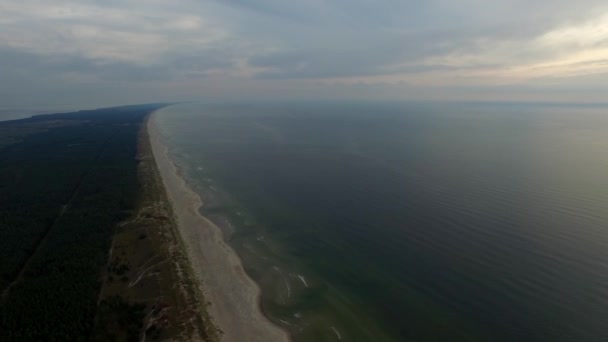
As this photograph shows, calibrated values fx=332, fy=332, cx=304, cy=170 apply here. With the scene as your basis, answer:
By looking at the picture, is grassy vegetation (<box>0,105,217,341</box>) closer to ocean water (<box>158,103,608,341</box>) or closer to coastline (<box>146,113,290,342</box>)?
coastline (<box>146,113,290,342</box>)

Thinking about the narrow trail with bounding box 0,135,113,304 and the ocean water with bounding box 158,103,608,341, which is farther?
the narrow trail with bounding box 0,135,113,304

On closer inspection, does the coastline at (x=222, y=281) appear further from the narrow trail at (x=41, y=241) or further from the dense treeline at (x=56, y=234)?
the narrow trail at (x=41, y=241)

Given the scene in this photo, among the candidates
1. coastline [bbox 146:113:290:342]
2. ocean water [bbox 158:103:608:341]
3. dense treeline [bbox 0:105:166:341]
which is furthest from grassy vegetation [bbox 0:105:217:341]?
ocean water [bbox 158:103:608:341]

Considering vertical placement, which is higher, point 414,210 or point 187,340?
point 187,340

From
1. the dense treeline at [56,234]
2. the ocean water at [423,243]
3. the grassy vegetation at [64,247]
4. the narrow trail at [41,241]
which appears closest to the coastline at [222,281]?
the ocean water at [423,243]

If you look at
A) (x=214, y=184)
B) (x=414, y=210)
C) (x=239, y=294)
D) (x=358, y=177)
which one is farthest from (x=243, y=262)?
(x=358, y=177)

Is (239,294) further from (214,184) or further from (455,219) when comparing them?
(214,184)
